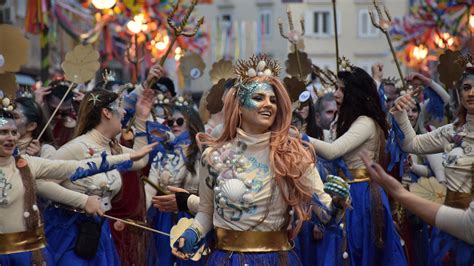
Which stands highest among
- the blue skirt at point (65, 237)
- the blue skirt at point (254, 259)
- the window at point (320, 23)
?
the window at point (320, 23)

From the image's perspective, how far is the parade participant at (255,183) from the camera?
7.95m

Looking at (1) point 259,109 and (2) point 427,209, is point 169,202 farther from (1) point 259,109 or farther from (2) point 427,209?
(2) point 427,209

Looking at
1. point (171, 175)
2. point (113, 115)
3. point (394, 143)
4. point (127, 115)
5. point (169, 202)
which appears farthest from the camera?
point (127, 115)

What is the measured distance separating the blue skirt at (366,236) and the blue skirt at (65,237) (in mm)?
2187

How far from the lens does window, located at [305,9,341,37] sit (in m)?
57.5

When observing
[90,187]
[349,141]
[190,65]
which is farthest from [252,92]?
[190,65]

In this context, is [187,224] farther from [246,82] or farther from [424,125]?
[424,125]

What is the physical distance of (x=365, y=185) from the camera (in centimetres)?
1106

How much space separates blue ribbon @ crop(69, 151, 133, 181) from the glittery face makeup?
211 cm

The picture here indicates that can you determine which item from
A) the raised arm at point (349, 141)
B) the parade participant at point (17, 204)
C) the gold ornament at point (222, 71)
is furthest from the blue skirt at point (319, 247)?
the gold ornament at point (222, 71)

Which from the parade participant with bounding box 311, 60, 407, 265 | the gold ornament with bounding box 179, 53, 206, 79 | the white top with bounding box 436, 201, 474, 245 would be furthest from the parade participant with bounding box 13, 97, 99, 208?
the gold ornament with bounding box 179, 53, 206, 79

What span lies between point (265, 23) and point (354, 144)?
159 ft

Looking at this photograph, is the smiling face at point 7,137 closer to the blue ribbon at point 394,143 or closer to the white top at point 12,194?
the white top at point 12,194

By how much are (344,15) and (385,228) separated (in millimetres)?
47221
